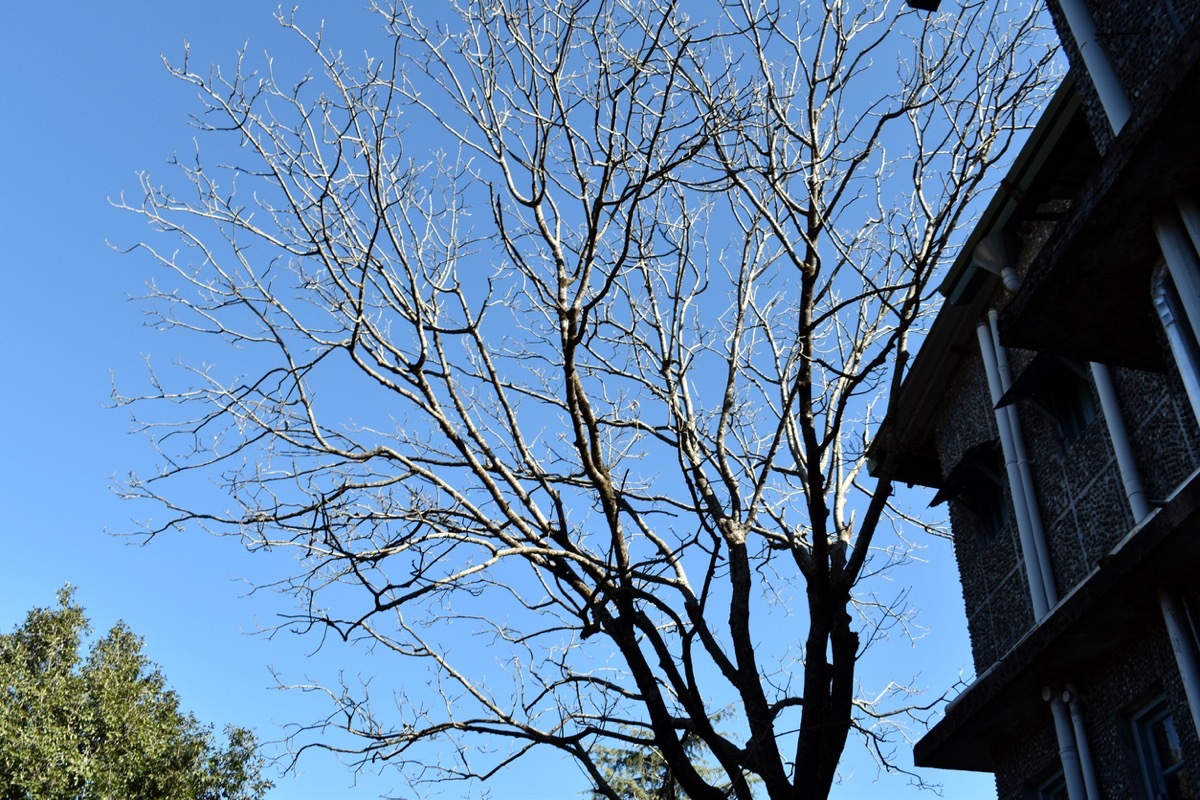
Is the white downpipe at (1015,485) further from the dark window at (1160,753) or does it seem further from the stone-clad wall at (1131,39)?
the stone-clad wall at (1131,39)

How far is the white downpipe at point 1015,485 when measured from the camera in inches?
385

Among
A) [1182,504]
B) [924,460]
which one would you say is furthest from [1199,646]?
[924,460]

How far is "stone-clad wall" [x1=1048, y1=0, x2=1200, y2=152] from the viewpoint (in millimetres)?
5738

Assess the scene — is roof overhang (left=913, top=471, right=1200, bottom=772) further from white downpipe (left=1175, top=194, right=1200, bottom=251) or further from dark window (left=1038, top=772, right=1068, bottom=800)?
white downpipe (left=1175, top=194, right=1200, bottom=251)

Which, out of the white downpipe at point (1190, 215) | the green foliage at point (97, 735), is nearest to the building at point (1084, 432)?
the white downpipe at point (1190, 215)

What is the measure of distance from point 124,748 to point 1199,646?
64.0 ft

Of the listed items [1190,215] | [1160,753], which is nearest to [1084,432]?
[1160,753]

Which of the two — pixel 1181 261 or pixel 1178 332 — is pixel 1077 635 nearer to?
pixel 1178 332

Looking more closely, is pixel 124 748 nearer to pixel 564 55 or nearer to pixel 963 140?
pixel 564 55

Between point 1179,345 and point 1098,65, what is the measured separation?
170 centimetres

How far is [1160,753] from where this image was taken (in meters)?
8.10

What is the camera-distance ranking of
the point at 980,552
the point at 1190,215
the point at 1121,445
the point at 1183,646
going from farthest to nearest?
1. the point at 980,552
2. the point at 1121,445
3. the point at 1183,646
4. the point at 1190,215

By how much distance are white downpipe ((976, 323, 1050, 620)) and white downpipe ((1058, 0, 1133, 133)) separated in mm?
4870

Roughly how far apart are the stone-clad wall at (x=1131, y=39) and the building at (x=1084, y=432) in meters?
0.01
